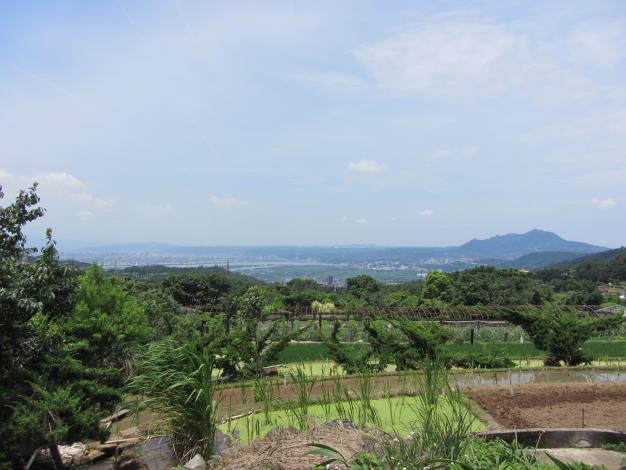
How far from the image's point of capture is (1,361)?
208 inches

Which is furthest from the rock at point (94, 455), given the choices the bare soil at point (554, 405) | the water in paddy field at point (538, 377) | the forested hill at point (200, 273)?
the forested hill at point (200, 273)

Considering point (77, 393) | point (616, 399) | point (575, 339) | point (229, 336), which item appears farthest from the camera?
point (575, 339)

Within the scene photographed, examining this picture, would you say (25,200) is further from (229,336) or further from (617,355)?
(617,355)

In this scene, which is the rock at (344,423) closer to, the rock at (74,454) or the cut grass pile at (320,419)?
the cut grass pile at (320,419)

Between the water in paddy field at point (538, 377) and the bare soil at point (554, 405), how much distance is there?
1.08 metres

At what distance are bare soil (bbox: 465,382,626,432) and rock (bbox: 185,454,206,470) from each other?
4165 millimetres

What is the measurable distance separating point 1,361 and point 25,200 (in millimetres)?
1659

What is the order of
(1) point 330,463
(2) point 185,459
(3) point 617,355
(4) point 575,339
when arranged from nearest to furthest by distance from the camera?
1. (1) point 330,463
2. (2) point 185,459
3. (4) point 575,339
4. (3) point 617,355

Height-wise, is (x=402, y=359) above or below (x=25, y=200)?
below

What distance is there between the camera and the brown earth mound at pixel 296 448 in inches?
154

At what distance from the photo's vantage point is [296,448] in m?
4.11

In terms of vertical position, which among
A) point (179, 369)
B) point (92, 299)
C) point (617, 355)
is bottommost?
point (617, 355)

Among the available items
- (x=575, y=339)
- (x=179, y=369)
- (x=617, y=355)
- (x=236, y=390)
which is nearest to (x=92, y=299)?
(x=179, y=369)

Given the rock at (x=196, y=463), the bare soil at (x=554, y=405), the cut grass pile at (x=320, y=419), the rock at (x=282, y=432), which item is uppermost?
the rock at (x=282, y=432)
